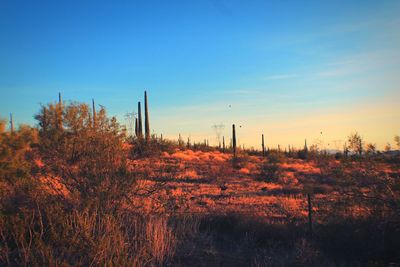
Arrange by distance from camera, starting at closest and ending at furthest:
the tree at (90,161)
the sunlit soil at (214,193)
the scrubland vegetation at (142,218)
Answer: the scrubland vegetation at (142,218), the tree at (90,161), the sunlit soil at (214,193)

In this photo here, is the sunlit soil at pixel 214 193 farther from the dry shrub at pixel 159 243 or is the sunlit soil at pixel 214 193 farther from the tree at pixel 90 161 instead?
the dry shrub at pixel 159 243

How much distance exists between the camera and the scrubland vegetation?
22.6ft

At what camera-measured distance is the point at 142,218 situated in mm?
8703

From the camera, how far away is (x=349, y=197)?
8.30 metres

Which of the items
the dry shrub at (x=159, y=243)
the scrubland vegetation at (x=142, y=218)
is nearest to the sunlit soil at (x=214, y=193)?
the scrubland vegetation at (x=142, y=218)

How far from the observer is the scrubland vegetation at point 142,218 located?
6.90m

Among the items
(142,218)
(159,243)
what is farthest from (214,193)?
(159,243)

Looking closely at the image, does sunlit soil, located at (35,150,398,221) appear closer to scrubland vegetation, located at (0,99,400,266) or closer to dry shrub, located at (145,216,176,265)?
scrubland vegetation, located at (0,99,400,266)

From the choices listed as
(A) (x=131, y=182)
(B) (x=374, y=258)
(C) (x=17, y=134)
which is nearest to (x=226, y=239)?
(A) (x=131, y=182)

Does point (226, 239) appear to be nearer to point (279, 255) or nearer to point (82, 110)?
point (279, 255)

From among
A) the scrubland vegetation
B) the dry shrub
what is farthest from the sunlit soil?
the dry shrub

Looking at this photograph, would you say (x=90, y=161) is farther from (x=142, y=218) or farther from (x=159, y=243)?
(x=159, y=243)

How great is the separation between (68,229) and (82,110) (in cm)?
516

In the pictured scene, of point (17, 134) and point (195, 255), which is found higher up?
point (17, 134)
